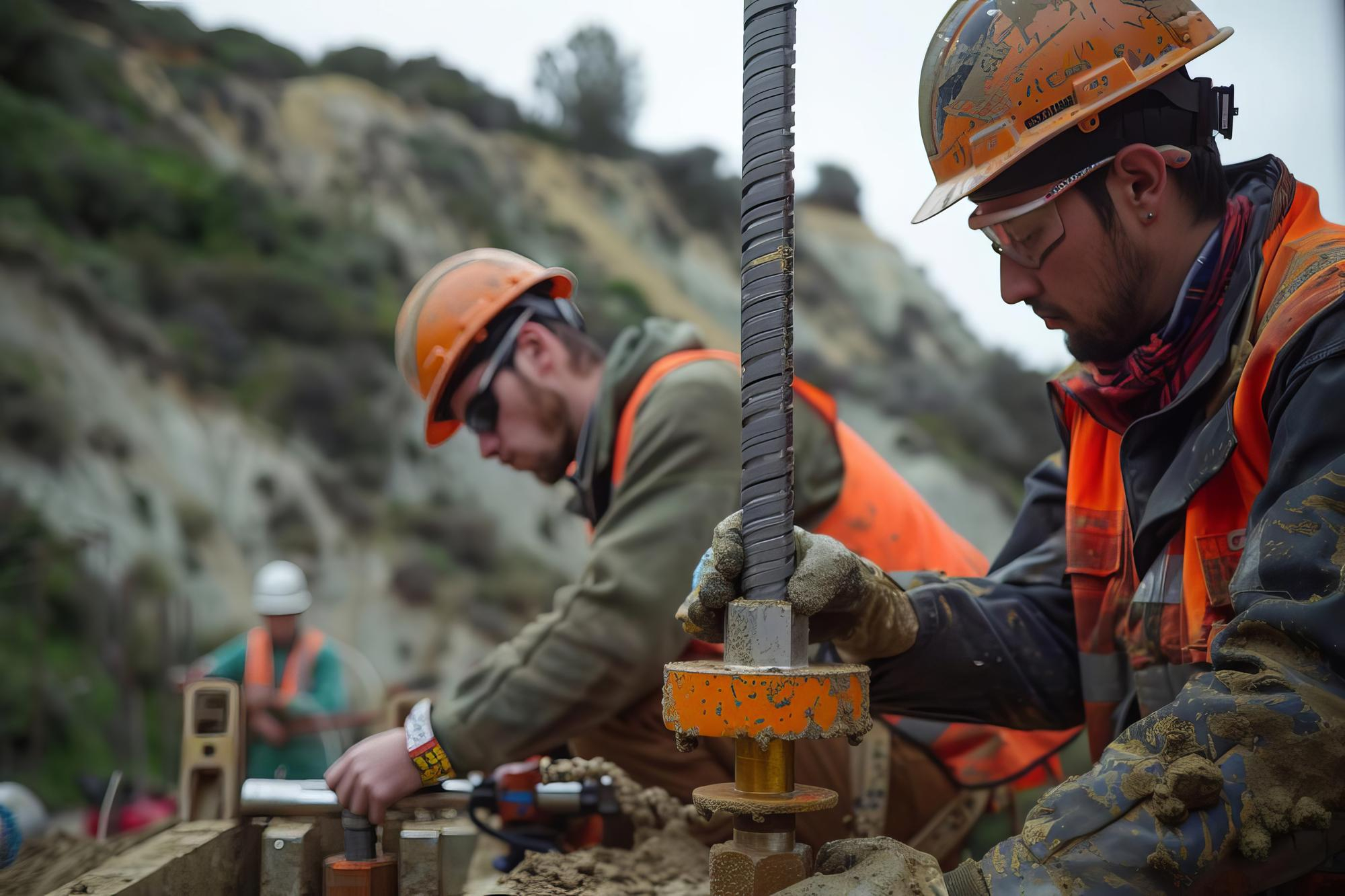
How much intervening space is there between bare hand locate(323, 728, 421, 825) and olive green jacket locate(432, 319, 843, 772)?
0.19m

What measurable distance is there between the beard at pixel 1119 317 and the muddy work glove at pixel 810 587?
0.62m

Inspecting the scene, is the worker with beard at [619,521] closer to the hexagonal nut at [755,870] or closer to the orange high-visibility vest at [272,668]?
the hexagonal nut at [755,870]

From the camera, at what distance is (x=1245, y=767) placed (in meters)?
1.54

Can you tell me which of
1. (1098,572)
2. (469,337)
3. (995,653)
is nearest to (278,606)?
(469,337)

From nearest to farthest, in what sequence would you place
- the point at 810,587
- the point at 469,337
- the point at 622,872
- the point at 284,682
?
the point at 810,587 < the point at 622,872 < the point at 469,337 < the point at 284,682

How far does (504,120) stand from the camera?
25.3 meters

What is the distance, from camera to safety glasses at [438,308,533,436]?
3771 mm

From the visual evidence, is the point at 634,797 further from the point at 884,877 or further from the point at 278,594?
the point at 278,594

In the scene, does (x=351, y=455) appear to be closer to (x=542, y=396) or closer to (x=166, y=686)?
(x=166, y=686)

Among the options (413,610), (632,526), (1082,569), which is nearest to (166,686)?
(413,610)

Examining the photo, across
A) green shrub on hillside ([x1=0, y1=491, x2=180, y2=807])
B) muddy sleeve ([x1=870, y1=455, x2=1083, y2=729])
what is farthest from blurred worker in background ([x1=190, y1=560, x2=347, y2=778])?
muddy sleeve ([x1=870, y1=455, x2=1083, y2=729])

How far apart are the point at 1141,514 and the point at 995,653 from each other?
46 centimetres

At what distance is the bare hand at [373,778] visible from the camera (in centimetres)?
261

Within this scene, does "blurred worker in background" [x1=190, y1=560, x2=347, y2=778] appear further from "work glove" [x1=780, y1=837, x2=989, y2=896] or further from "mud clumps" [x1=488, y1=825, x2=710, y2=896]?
"work glove" [x1=780, y1=837, x2=989, y2=896]
